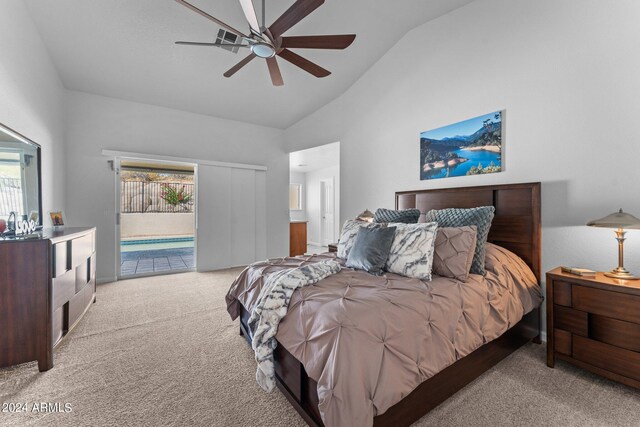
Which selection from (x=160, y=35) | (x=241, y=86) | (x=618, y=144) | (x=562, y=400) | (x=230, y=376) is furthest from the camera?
(x=241, y=86)

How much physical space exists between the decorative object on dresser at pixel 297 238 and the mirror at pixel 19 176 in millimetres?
3974

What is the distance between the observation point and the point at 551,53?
2314mm

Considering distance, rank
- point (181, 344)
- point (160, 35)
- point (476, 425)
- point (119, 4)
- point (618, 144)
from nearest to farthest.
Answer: point (476, 425), point (618, 144), point (181, 344), point (119, 4), point (160, 35)

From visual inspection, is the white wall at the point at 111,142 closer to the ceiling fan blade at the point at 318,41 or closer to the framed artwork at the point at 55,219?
the framed artwork at the point at 55,219

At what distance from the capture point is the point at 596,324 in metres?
1.86

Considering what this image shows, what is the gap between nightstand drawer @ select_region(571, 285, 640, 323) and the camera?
1.64 metres

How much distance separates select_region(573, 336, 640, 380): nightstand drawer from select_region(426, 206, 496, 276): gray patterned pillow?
75 cm

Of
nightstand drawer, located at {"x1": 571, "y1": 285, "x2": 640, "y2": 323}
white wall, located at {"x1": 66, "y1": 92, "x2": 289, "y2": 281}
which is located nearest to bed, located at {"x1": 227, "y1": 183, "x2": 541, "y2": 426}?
nightstand drawer, located at {"x1": 571, "y1": 285, "x2": 640, "y2": 323}

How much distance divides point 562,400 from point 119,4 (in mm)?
4717

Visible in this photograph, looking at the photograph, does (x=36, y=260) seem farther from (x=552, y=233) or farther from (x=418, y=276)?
(x=552, y=233)

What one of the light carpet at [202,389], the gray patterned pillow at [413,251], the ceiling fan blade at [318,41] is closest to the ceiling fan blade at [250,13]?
the ceiling fan blade at [318,41]

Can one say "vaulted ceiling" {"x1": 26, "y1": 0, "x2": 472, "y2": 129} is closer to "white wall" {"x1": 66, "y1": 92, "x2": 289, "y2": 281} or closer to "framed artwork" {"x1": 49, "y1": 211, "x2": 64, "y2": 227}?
"white wall" {"x1": 66, "y1": 92, "x2": 289, "y2": 281}

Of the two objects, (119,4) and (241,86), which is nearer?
(119,4)

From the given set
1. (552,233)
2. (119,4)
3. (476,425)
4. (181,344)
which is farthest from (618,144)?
(119,4)
